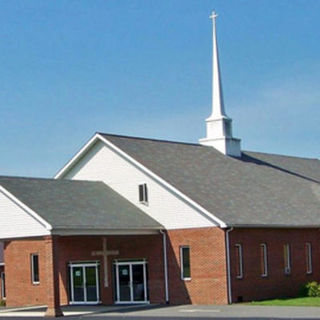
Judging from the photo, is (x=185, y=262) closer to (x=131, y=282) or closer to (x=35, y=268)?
(x=131, y=282)

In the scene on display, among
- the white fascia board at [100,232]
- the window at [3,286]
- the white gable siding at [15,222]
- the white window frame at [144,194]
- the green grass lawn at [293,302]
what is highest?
the white window frame at [144,194]

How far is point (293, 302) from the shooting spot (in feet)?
123

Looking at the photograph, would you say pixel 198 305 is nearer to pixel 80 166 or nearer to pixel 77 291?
pixel 77 291

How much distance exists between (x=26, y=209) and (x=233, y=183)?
12.2 m

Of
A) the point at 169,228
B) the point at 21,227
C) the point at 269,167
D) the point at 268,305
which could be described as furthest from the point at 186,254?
the point at 269,167

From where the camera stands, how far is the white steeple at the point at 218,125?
160 feet

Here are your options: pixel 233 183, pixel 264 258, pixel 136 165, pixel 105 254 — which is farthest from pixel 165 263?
pixel 233 183

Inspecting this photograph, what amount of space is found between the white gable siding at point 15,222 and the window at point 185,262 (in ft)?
23.7

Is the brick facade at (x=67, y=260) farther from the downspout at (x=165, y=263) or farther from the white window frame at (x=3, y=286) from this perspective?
the white window frame at (x=3, y=286)

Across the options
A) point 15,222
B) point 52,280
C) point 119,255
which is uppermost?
point 15,222

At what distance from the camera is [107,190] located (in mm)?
42531

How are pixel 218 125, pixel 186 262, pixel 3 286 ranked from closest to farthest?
pixel 186 262 < pixel 218 125 < pixel 3 286

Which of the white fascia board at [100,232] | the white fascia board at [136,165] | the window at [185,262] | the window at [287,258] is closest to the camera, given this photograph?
the white fascia board at [100,232]

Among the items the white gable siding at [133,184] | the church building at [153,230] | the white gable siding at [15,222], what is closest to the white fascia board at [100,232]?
the church building at [153,230]
